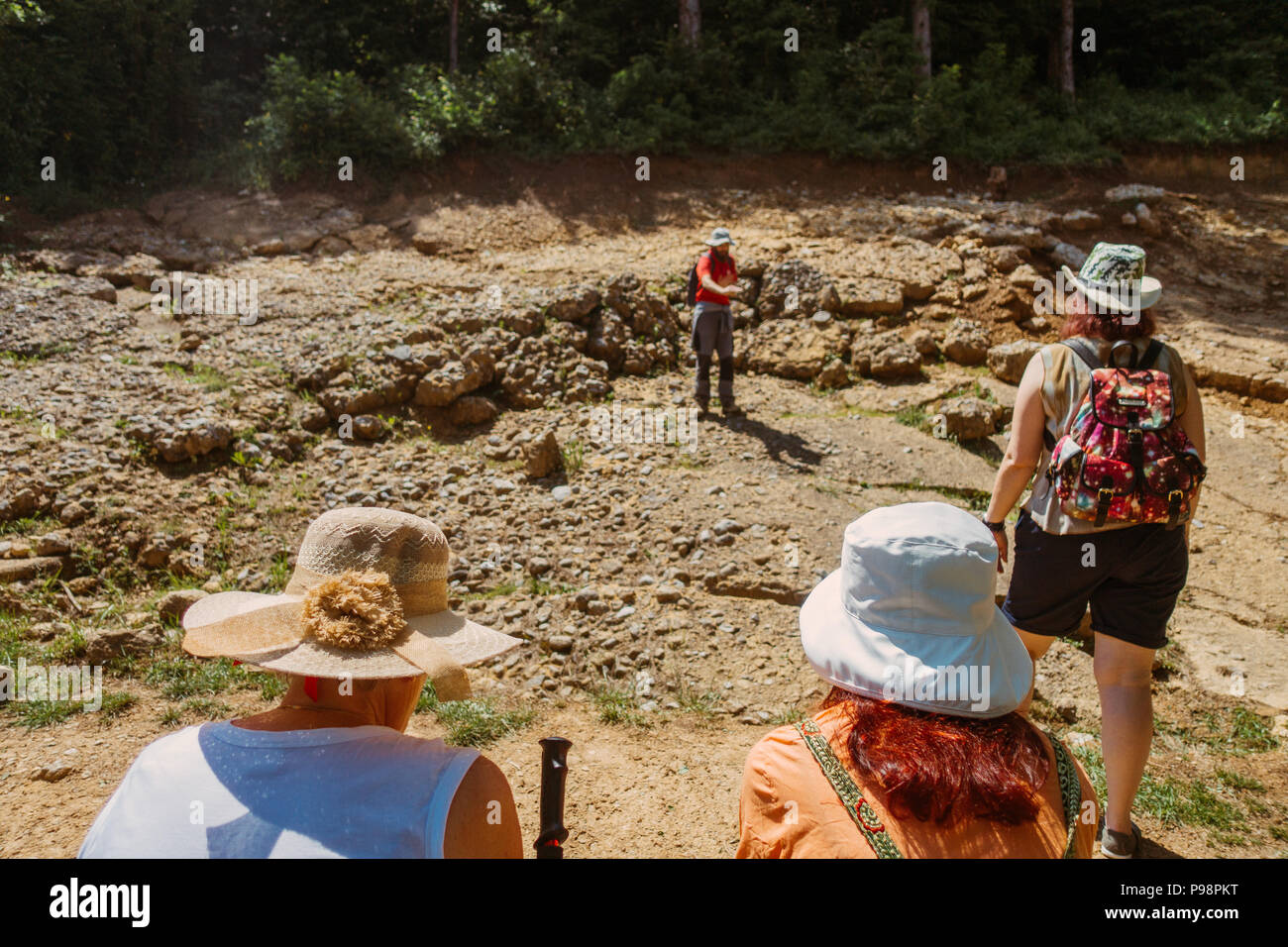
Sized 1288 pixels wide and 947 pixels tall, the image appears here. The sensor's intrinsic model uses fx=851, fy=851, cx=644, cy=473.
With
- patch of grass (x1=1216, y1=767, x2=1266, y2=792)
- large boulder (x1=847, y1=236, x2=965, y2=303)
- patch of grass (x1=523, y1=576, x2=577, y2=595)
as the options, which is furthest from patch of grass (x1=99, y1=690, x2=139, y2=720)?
large boulder (x1=847, y1=236, x2=965, y2=303)

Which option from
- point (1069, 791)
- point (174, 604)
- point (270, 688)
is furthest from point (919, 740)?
point (174, 604)

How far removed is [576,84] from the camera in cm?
1375

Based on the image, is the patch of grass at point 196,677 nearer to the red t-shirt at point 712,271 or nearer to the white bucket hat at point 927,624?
the white bucket hat at point 927,624

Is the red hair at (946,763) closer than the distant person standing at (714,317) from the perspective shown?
Yes

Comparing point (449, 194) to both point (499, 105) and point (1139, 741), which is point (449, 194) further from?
point (1139, 741)

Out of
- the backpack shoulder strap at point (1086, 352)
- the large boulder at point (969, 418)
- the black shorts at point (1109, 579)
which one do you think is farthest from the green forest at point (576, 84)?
the black shorts at point (1109, 579)

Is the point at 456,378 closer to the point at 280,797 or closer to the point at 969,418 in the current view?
the point at 969,418

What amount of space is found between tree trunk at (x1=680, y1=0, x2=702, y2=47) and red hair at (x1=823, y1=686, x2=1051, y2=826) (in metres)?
14.9

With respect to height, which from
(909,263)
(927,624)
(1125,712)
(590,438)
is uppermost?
(909,263)

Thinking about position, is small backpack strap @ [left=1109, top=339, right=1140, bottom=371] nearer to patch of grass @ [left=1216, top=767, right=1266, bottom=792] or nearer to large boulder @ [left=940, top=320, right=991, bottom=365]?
patch of grass @ [left=1216, top=767, right=1266, bottom=792]

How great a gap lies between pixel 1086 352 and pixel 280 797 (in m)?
2.73

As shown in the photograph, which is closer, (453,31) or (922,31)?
(453,31)

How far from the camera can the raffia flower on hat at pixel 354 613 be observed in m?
1.67
